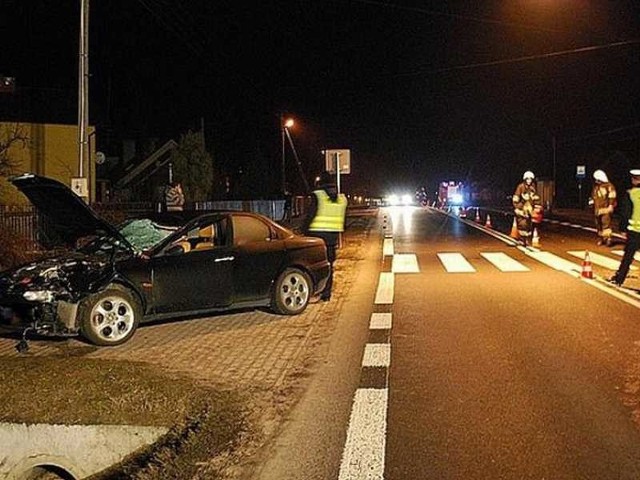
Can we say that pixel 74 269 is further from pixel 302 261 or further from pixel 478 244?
pixel 478 244

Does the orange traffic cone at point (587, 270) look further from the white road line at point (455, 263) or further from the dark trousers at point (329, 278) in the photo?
the dark trousers at point (329, 278)

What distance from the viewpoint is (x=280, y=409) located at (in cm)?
676

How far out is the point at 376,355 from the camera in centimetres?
880

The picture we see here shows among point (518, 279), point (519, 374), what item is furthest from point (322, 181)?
point (519, 374)

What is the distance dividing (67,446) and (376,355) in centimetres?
359

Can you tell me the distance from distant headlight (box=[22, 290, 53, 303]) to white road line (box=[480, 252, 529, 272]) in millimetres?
9748

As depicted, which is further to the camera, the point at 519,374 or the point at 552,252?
the point at 552,252

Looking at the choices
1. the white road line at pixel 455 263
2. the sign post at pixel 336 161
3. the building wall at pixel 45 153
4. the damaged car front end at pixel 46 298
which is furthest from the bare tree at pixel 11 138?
the damaged car front end at pixel 46 298

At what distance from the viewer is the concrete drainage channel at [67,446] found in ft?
20.0

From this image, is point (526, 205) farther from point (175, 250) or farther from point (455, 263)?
point (175, 250)

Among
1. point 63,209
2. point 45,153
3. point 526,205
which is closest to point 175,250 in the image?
point 63,209

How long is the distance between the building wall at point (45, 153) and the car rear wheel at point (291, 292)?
16.1 metres

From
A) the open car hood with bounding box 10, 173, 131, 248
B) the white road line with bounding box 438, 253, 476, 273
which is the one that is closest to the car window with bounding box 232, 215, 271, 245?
the open car hood with bounding box 10, 173, 131, 248

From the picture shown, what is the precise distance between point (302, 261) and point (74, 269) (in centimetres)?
324
